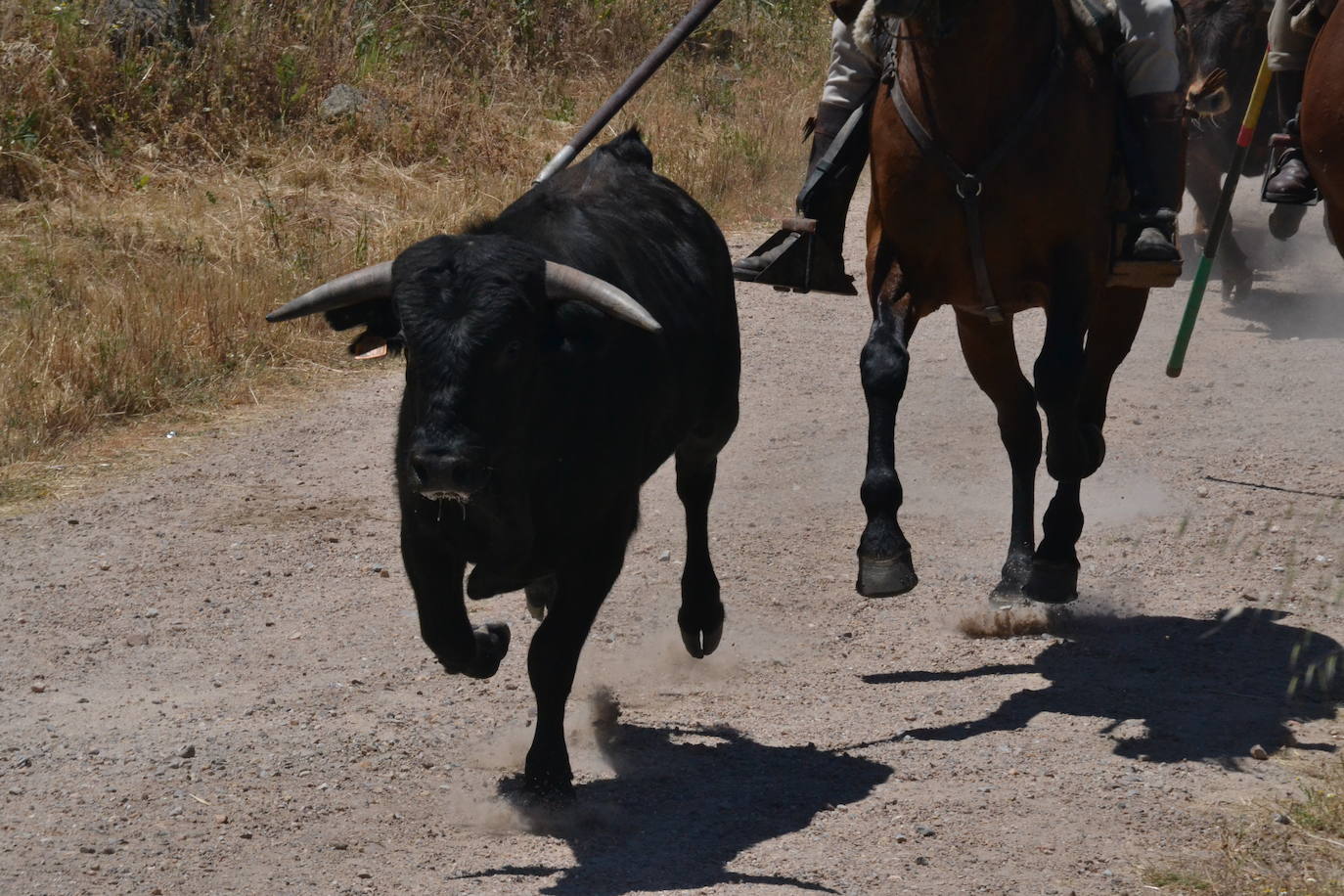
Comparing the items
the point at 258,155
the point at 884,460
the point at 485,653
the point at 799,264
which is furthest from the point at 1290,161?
the point at 258,155

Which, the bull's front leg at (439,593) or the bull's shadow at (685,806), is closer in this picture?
the bull's shadow at (685,806)

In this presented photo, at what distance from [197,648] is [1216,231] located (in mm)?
5615

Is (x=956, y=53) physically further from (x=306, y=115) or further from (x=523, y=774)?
(x=306, y=115)

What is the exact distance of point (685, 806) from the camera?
17.3ft

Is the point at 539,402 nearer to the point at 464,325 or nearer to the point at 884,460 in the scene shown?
the point at 464,325

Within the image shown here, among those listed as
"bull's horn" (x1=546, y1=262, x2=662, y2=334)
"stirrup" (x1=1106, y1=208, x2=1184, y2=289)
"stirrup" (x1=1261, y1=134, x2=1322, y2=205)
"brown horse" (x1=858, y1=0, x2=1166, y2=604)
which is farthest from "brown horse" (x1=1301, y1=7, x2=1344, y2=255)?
"bull's horn" (x1=546, y1=262, x2=662, y2=334)

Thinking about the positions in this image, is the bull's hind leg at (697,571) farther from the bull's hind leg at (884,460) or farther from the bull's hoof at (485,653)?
the bull's hoof at (485,653)

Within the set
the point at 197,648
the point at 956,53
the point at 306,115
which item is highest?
the point at 956,53

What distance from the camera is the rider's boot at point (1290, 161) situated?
7309mm

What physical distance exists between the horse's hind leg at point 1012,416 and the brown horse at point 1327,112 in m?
1.31

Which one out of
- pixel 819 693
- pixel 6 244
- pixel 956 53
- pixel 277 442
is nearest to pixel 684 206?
pixel 956 53

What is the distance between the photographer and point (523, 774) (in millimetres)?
5371

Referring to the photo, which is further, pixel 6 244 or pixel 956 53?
pixel 6 244

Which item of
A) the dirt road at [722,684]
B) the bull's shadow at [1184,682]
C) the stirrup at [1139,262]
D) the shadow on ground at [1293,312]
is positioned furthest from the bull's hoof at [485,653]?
the shadow on ground at [1293,312]
